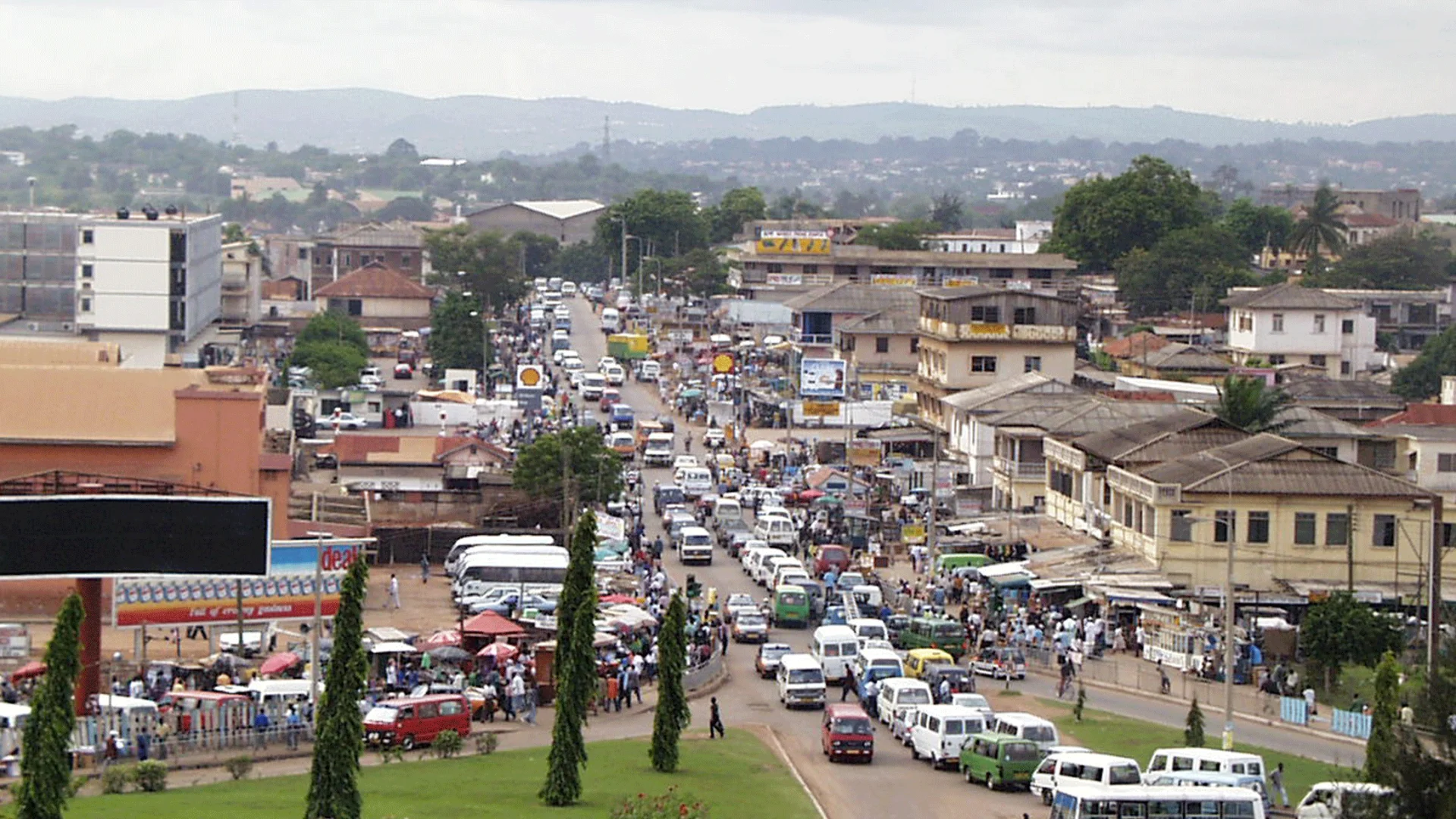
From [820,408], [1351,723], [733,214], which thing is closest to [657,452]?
[820,408]

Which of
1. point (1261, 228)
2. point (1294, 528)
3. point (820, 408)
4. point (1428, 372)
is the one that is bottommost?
point (1294, 528)

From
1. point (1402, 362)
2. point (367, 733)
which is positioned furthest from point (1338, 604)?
point (1402, 362)

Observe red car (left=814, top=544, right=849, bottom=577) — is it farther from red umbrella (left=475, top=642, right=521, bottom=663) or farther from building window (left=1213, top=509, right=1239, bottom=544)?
red umbrella (left=475, top=642, right=521, bottom=663)

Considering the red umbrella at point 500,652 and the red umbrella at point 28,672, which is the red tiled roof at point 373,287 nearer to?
the red umbrella at point 500,652

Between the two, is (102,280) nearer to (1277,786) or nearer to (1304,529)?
(1304,529)

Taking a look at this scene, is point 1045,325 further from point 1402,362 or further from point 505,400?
point 1402,362

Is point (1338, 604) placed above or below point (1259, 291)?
below
